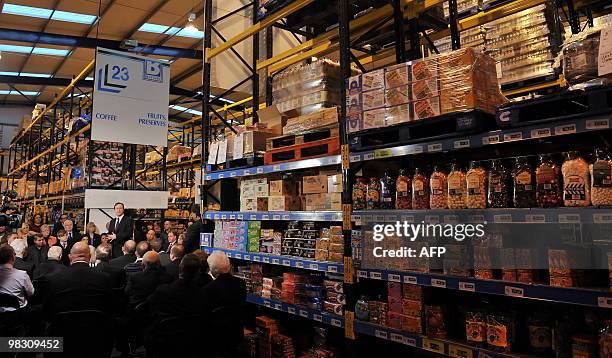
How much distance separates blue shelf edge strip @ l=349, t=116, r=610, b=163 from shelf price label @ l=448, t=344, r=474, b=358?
1422 millimetres

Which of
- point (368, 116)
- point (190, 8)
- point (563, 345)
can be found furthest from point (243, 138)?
point (190, 8)

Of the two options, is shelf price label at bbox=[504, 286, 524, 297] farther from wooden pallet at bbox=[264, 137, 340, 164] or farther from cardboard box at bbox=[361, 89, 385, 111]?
wooden pallet at bbox=[264, 137, 340, 164]

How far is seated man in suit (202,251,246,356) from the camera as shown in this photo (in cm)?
431

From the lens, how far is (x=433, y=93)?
327cm

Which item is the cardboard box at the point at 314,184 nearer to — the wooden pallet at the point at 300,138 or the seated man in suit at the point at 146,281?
the wooden pallet at the point at 300,138

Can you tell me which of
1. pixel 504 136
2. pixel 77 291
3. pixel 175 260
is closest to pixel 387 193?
pixel 504 136

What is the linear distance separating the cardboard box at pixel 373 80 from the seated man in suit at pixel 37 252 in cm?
676

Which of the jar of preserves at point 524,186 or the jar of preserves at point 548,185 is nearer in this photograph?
the jar of preserves at point 548,185

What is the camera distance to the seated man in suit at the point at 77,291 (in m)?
4.20

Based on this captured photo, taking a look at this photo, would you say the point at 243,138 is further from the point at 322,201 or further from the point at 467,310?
the point at 467,310

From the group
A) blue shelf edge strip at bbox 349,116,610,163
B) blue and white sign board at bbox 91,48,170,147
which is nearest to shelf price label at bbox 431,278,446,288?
blue shelf edge strip at bbox 349,116,610,163

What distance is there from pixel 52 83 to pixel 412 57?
59.8 ft

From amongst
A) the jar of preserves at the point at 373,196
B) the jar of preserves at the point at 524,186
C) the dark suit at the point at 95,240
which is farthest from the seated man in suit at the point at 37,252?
the jar of preserves at the point at 524,186

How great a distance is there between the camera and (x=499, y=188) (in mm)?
2953
